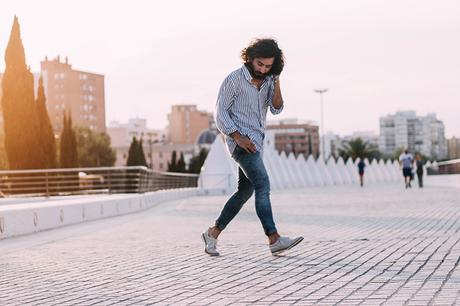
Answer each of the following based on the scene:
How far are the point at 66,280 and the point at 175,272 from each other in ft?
2.86

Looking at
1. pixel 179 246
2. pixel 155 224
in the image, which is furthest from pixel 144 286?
pixel 155 224

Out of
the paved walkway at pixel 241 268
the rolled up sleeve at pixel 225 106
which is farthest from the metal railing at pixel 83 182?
the rolled up sleeve at pixel 225 106

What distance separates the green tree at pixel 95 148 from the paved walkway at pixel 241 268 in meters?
98.2

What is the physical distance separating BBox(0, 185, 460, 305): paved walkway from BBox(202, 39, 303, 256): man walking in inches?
16.4

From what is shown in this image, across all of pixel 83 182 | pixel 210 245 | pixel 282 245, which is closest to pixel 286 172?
pixel 83 182

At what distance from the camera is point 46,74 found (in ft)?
582

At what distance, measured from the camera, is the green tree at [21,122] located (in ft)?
155

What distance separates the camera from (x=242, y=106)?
8.49 meters

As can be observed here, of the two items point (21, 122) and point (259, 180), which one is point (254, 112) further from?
point (21, 122)

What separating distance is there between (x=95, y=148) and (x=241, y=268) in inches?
4253

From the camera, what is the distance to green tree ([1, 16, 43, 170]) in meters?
47.3

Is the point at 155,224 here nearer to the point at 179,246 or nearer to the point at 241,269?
the point at 179,246

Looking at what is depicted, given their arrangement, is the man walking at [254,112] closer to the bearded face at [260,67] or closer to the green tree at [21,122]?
the bearded face at [260,67]

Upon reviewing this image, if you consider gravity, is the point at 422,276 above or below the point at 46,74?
below
